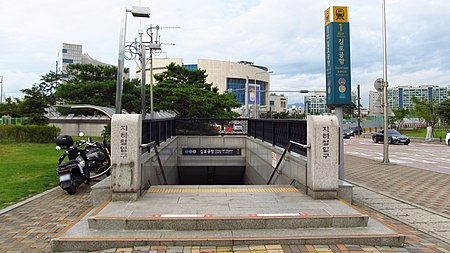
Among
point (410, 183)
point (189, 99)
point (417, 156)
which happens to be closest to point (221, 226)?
point (410, 183)

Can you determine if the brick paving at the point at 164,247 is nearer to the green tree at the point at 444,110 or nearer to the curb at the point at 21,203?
the curb at the point at 21,203

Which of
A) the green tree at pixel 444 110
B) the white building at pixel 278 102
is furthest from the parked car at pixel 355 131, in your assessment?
the white building at pixel 278 102

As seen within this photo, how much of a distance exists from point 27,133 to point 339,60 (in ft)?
76.1

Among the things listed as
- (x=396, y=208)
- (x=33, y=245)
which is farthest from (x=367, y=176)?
(x=33, y=245)

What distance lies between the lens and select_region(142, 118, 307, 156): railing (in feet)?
26.2

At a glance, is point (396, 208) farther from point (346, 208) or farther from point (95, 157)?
point (95, 157)

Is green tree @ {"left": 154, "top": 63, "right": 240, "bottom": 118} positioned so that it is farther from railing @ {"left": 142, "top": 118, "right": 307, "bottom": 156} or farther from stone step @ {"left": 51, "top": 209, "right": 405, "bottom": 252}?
stone step @ {"left": 51, "top": 209, "right": 405, "bottom": 252}

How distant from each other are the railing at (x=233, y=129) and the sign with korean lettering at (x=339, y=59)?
122cm

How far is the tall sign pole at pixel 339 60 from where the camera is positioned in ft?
26.3

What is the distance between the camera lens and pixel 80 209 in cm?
663

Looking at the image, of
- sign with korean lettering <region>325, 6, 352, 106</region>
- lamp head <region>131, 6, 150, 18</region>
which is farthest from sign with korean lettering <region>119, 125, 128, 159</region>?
lamp head <region>131, 6, 150, 18</region>

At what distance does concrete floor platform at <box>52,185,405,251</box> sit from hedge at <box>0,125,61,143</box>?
21458 mm

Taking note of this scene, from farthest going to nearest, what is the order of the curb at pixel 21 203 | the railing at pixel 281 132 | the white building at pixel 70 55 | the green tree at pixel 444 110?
the white building at pixel 70 55, the green tree at pixel 444 110, the railing at pixel 281 132, the curb at pixel 21 203

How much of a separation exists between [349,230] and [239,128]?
12735 millimetres
